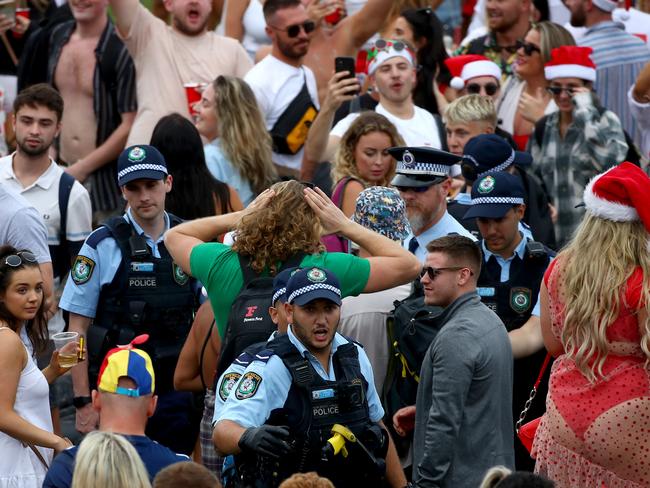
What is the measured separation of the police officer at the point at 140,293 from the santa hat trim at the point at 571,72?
Answer: 3495mm

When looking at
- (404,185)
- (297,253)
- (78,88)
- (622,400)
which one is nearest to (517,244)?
(404,185)

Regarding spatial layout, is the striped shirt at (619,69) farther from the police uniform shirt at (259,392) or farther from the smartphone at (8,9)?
the police uniform shirt at (259,392)

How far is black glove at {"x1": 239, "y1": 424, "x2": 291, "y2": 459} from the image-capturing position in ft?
17.5

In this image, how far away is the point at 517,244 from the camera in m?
7.31

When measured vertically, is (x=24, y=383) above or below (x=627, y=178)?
below

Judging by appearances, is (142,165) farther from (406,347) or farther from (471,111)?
(471,111)

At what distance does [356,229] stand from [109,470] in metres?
2.34

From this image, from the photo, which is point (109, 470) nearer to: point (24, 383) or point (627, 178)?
point (24, 383)

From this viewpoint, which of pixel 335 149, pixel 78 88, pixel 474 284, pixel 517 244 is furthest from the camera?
pixel 78 88

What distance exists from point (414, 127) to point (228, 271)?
370cm

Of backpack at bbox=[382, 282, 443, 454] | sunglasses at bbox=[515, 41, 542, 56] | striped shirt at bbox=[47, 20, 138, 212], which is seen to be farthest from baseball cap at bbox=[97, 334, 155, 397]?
sunglasses at bbox=[515, 41, 542, 56]

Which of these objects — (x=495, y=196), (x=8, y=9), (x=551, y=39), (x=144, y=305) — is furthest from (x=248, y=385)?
(x=8, y=9)

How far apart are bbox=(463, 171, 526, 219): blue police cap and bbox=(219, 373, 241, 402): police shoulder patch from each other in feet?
7.01

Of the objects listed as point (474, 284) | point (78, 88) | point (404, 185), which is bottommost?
point (474, 284)
